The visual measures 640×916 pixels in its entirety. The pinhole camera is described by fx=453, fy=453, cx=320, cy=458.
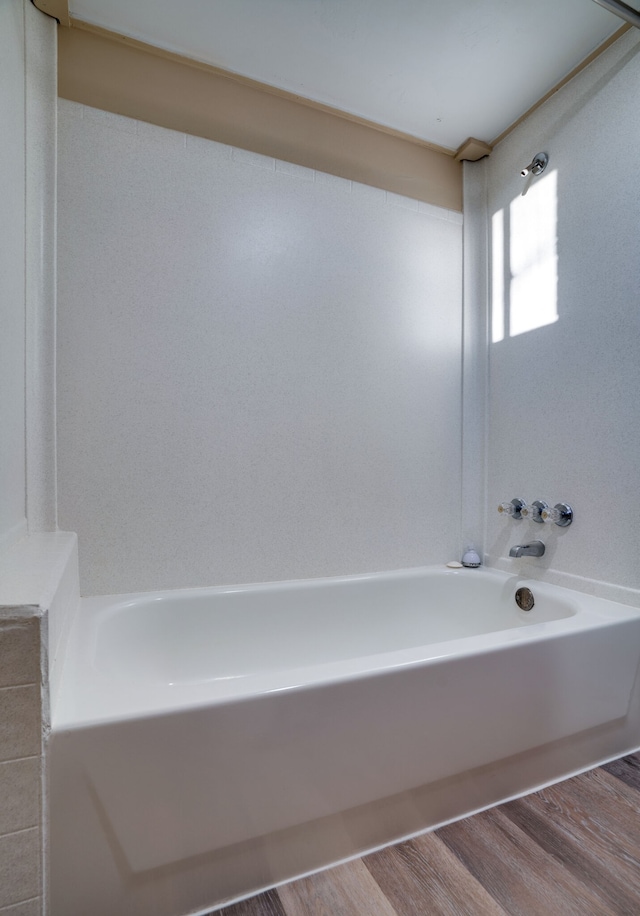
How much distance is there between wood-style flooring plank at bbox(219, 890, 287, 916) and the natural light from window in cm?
205

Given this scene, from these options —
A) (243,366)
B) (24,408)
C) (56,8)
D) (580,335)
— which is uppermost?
(56,8)

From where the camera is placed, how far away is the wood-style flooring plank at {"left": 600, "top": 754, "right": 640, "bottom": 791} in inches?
53.1

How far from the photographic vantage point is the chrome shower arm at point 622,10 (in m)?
1.35

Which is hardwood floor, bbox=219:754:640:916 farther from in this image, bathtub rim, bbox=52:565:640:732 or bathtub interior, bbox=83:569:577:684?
bathtub interior, bbox=83:569:577:684

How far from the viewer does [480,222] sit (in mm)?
2229

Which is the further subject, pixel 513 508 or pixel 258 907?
pixel 513 508

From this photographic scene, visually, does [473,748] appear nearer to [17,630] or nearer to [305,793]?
[305,793]

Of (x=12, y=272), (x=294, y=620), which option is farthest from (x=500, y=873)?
(x=12, y=272)

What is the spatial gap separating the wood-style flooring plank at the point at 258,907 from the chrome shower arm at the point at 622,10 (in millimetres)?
2486

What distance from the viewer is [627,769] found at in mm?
1403

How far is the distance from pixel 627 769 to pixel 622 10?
2.33 meters

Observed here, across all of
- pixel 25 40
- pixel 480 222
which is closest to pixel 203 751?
pixel 25 40

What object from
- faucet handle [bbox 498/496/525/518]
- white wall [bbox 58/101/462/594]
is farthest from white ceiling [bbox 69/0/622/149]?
faucet handle [bbox 498/496/525/518]

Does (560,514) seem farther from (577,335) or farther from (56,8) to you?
(56,8)
